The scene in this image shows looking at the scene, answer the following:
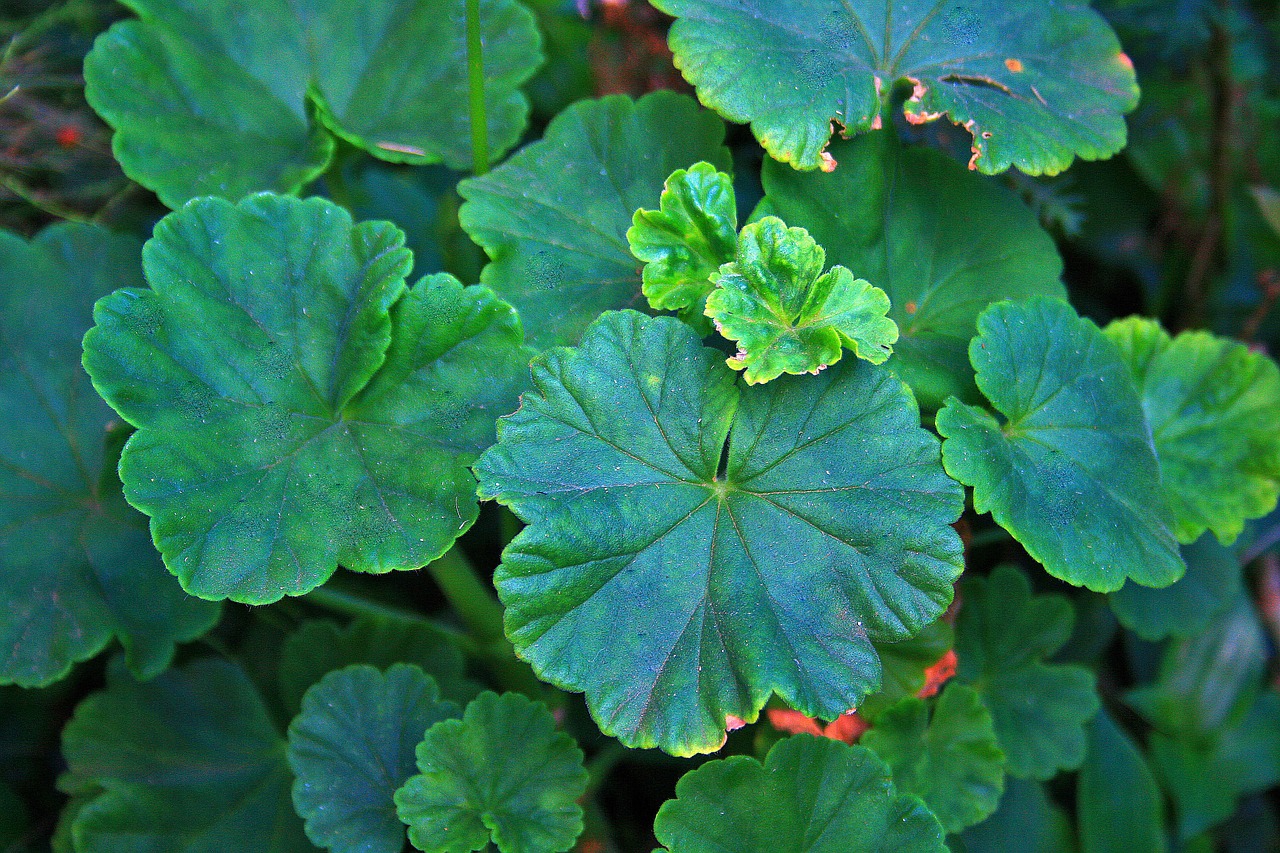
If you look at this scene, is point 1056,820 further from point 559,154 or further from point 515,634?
point 559,154

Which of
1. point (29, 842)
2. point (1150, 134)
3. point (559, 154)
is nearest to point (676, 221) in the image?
point (559, 154)

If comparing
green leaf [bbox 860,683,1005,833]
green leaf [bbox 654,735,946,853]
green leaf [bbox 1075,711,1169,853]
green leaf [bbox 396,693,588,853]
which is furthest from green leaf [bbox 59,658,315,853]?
green leaf [bbox 1075,711,1169,853]

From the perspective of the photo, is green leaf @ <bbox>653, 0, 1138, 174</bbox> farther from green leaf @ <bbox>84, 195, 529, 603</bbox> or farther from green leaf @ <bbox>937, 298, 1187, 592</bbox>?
green leaf @ <bbox>84, 195, 529, 603</bbox>

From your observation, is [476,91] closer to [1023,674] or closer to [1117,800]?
[1023,674]

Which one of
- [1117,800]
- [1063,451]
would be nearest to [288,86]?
[1063,451]

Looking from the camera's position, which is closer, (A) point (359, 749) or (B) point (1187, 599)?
(A) point (359, 749)
